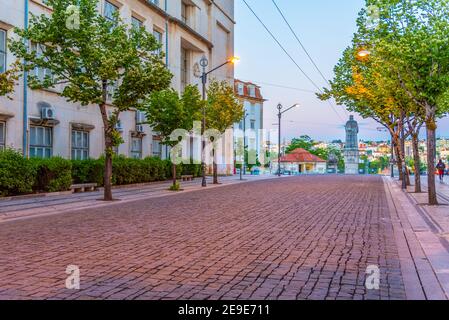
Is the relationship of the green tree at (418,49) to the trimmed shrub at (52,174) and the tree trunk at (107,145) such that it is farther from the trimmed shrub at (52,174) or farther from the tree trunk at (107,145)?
the trimmed shrub at (52,174)

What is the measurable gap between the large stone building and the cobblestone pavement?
35.0ft

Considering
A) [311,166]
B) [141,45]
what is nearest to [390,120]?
[141,45]

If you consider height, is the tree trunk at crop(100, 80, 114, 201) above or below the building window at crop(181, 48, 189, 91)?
below

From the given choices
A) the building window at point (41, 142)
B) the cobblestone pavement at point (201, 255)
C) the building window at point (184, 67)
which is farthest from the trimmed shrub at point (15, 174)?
the building window at point (184, 67)

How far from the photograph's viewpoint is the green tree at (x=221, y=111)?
3162 centimetres

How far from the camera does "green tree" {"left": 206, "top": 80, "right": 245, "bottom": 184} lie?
31.6 meters

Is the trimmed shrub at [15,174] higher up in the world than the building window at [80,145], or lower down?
lower down

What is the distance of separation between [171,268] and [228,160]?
145 feet

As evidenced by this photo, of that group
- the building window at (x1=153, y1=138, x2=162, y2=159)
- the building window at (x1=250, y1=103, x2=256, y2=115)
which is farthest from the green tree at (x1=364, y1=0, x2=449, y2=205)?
the building window at (x1=250, y1=103, x2=256, y2=115)

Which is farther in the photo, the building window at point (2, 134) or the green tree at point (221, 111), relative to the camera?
the green tree at point (221, 111)

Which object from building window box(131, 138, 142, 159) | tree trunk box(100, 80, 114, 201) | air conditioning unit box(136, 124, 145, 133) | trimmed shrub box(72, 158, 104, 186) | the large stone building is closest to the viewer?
tree trunk box(100, 80, 114, 201)

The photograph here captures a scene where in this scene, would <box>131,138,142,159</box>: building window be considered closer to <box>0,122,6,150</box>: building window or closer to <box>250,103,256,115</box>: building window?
<box>0,122,6,150</box>: building window
